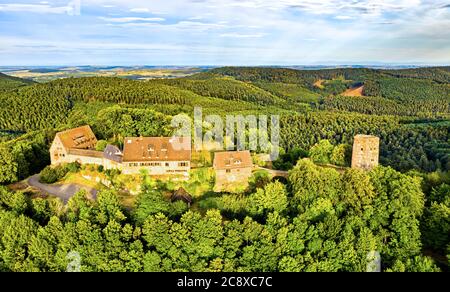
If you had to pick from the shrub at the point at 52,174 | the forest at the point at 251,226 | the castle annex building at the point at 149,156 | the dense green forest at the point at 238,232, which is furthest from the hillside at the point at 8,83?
the dense green forest at the point at 238,232

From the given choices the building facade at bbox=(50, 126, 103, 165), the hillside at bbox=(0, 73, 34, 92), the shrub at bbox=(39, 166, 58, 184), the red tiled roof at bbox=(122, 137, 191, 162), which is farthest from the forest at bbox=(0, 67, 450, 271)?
the hillside at bbox=(0, 73, 34, 92)

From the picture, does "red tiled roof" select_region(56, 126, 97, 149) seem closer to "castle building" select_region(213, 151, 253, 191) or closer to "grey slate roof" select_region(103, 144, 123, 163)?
"grey slate roof" select_region(103, 144, 123, 163)

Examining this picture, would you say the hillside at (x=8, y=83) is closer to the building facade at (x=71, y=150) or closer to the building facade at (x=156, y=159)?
the building facade at (x=71, y=150)

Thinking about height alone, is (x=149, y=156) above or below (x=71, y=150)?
above

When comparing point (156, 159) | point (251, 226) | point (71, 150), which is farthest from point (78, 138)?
point (251, 226)

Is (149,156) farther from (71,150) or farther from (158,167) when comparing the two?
(71,150)
